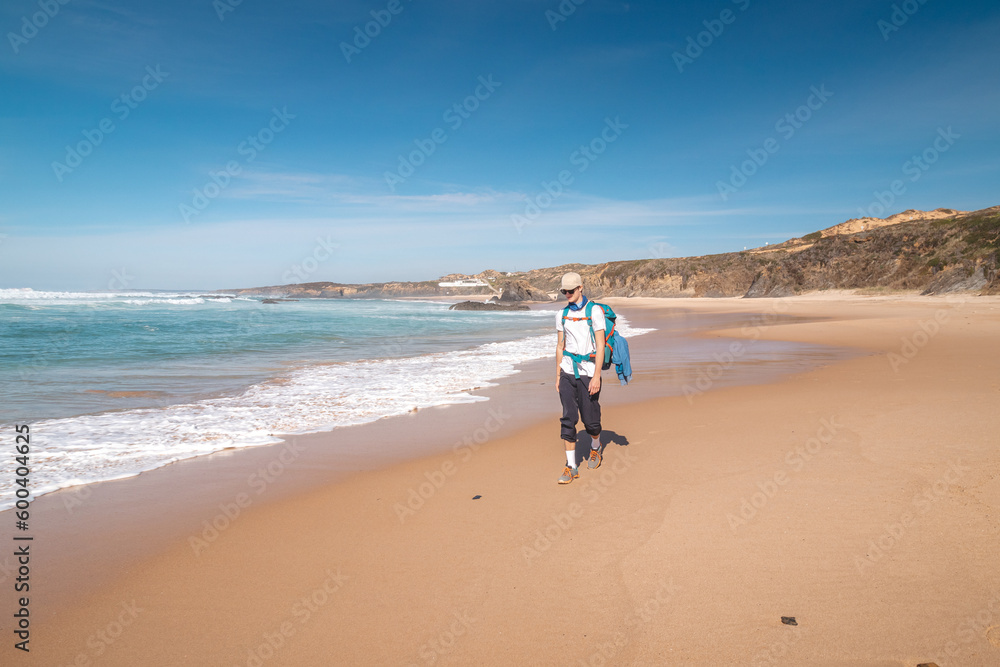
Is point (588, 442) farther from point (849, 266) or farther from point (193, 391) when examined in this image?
point (849, 266)

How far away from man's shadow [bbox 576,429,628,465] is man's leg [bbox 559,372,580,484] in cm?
52

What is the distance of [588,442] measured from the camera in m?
6.06

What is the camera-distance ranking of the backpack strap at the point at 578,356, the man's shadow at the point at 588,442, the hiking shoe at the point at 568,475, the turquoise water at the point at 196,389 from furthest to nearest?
the turquoise water at the point at 196,389 → the man's shadow at the point at 588,442 → the backpack strap at the point at 578,356 → the hiking shoe at the point at 568,475

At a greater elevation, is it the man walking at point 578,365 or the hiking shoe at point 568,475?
the man walking at point 578,365

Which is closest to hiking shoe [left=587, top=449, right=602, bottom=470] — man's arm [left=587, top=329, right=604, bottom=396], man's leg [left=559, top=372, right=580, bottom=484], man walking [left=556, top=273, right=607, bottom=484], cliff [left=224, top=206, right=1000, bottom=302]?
man walking [left=556, top=273, right=607, bottom=484]

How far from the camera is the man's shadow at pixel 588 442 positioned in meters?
5.62

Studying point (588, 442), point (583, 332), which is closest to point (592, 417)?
point (583, 332)

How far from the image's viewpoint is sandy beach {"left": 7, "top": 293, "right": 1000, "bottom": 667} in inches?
101

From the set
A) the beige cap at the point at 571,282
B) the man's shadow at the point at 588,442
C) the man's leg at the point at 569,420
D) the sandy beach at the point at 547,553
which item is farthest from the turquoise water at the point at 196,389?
the beige cap at the point at 571,282

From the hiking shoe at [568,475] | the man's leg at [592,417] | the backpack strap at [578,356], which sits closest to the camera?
the hiking shoe at [568,475]

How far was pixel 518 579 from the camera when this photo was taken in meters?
3.13

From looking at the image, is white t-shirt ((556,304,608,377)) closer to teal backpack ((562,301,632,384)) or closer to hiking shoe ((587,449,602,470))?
teal backpack ((562,301,632,384))

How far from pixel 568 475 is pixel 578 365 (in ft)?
3.49

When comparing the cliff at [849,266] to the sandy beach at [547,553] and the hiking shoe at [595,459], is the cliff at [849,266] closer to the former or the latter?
the sandy beach at [547,553]
